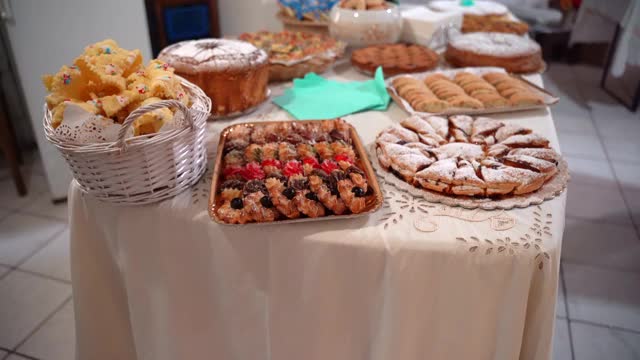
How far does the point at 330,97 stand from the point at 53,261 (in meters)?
1.22

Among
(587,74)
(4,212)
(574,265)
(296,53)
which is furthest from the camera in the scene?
(587,74)

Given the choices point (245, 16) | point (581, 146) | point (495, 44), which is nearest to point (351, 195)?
point (495, 44)

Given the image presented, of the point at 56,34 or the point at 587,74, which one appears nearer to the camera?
the point at 56,34

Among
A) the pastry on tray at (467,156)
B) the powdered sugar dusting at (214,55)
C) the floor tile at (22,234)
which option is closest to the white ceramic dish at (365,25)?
the powdered sugar dusting at (214,55)

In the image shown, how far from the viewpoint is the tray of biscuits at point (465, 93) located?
1.17 meters

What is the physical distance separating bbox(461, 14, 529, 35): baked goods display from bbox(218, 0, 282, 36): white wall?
42.2 inches

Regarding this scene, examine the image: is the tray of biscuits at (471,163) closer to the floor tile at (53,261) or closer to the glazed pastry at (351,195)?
the glazed pastry at (351,195)

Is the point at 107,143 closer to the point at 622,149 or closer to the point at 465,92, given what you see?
the point at 465,92

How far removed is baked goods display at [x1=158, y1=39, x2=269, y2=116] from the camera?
1.11m

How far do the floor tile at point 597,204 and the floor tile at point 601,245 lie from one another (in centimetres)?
5

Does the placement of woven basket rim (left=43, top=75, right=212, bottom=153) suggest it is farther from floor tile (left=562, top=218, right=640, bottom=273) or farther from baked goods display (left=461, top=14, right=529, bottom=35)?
Result: floor tile (left=562, top=218, right=640, bottom=273)

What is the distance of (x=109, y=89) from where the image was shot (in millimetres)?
846

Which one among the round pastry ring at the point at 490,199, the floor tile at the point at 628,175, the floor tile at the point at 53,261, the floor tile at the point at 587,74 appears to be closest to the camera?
the round pastry ring at the point at 490,199

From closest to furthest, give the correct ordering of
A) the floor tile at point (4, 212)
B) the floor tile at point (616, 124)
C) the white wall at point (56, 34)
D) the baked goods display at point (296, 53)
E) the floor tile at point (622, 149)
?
the baked goods display at point (296, 53) → the white wall at point (56, 34) → the floor tile at point (4, 212) → the floor tile at point (622, 149) → the floor tile at point (616, 124)
